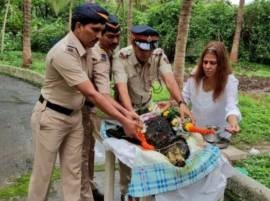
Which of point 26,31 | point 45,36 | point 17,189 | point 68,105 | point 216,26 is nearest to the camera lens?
point 68,105

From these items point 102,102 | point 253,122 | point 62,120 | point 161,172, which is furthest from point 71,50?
point 253,122

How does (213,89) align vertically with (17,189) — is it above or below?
above

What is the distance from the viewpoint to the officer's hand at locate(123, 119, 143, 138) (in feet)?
11.3

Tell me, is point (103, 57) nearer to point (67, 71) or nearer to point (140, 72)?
point (140, 72)

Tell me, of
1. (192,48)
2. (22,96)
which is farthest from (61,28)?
(22,96)

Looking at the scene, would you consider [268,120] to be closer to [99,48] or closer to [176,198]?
[99,48]

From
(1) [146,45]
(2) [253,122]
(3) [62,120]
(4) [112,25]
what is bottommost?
(2) [253,122]

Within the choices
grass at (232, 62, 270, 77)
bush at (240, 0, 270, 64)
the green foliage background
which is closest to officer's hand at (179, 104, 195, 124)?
grass at (232, 62, 270, 77)

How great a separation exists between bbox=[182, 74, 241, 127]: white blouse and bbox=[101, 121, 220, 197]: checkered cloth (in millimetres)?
943

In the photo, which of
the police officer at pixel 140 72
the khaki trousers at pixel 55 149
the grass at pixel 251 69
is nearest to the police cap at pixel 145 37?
the police officer at pixel 140 72

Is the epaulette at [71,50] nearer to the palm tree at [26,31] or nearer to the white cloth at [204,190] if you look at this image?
the white cloth at [204,190]

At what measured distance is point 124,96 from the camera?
392cm

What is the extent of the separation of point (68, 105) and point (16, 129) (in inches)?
179

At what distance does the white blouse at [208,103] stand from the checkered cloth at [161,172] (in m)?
0.94
